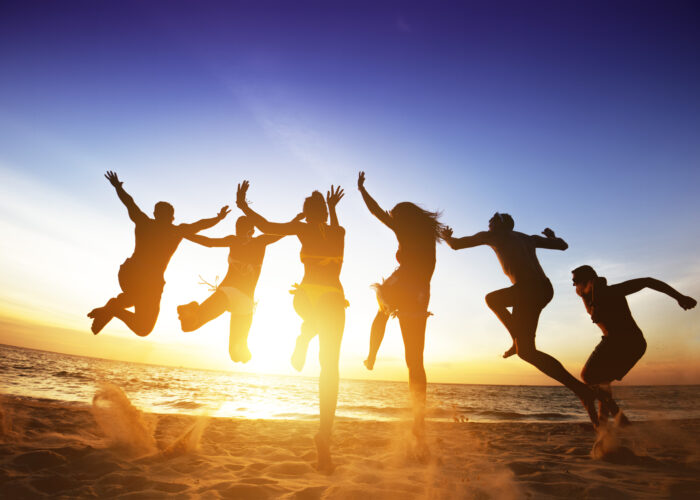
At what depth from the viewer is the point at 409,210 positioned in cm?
412

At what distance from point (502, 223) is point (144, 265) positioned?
5.04 metres

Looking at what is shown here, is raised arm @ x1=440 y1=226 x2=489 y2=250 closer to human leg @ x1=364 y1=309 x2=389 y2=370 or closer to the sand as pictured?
human leg @ x1=364 y1=309 x2=389 y2=370

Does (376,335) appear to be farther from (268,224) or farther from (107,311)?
(107,311)

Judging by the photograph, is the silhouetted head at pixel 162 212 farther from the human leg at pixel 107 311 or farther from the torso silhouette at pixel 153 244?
the human leg at pixel 107 311

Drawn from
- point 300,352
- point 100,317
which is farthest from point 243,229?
point 100,317

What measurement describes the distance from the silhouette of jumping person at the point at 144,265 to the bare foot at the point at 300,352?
7.39 ft

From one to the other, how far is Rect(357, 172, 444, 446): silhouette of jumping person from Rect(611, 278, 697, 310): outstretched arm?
8.07 feet

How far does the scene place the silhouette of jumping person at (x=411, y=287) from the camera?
3.60 metres

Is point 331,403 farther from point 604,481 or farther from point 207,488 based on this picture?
point 604,481

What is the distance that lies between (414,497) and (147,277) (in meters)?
4.26

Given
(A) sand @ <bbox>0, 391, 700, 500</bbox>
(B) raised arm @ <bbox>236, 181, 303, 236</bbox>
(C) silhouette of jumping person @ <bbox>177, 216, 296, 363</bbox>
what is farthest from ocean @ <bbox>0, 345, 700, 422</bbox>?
(B) raised arm @ <bbox>236, 181, 303, 236</bbox>

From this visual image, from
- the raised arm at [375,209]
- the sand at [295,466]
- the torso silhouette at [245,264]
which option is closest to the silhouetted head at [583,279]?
the sand at [295,466]

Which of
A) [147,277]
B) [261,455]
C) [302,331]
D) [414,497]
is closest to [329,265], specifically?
[302,331]

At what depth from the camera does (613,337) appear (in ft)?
13.9
